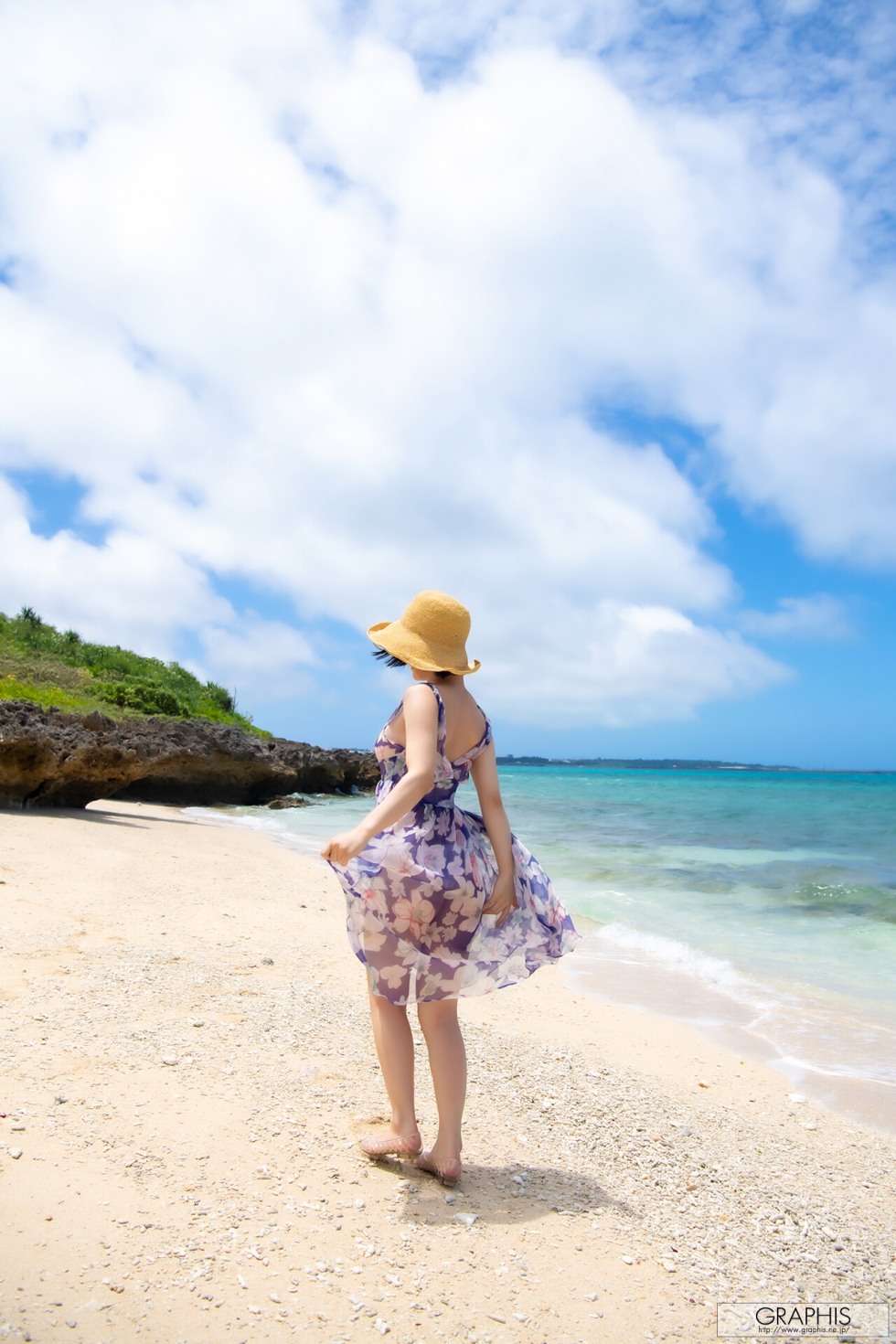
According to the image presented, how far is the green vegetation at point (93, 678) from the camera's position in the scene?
Result: 26766mm

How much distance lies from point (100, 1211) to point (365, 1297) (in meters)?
0.86

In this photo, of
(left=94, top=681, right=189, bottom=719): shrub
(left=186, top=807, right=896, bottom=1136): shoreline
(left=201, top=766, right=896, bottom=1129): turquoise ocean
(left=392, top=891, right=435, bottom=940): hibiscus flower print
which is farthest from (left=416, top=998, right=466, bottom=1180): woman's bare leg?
(left=94, top=681, right=189, bottom=719): shrub

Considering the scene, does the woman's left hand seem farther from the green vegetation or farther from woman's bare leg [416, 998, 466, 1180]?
the green vegetation

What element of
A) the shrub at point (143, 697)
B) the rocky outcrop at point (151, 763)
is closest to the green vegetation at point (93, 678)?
the shrub at point (143, 697)

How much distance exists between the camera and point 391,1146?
3.28 metres

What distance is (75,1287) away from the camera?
2.34 metres

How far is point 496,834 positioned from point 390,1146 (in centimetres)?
122

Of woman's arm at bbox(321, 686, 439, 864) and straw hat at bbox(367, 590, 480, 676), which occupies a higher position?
straw hat at bbox(367, 590, 480, 676)

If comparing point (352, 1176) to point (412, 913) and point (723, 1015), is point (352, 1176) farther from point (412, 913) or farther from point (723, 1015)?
point (723, 1015)

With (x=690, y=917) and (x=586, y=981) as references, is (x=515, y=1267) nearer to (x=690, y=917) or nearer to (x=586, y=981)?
(x=586, y=981)

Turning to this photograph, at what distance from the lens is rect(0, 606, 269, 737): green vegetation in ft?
87.8

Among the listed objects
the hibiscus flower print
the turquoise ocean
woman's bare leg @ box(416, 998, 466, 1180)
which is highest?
the hibiscus flower print

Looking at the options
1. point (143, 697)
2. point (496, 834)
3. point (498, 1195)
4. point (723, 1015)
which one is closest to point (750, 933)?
point (723, 1015)

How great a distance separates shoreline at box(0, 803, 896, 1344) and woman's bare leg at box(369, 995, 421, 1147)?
0.55 feet
